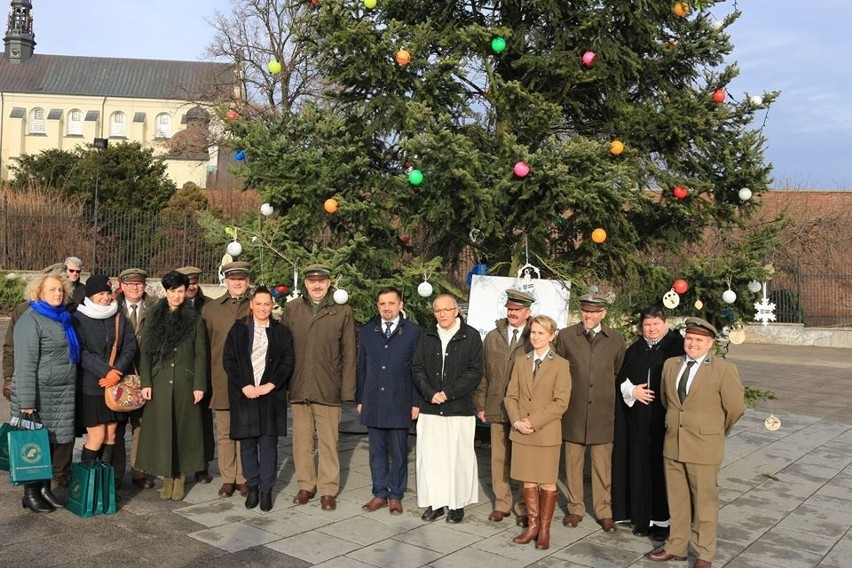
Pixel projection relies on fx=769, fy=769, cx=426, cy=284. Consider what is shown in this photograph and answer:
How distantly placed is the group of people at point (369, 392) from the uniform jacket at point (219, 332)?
2cm

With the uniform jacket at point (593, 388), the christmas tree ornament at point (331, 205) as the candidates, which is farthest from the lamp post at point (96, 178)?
the uniform jacket at point (593, 388)

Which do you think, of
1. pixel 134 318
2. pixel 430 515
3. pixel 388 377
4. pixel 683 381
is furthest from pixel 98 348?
pixel 683 381

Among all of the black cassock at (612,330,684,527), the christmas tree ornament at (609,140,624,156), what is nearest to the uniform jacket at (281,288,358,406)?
the black cassock at (612,330,684,527)

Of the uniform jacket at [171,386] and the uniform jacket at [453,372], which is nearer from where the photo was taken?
the uniform jacket at [453,372]

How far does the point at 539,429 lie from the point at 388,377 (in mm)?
1293

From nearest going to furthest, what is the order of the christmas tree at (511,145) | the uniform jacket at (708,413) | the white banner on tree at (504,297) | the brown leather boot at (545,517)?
1. the uniform jacket at (708,413)
2. the brown leather boot at (545,517)
3. the christmas tree at (511,145)
4. the white banner on tree at (504,297)

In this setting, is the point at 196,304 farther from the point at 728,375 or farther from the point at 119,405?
the point at 728,375

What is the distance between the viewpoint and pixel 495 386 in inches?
238

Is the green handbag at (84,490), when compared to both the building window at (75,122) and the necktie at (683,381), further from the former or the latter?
the building window at (75,122)

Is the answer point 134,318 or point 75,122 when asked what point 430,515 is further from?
point 75,122

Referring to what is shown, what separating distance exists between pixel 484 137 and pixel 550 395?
3172 millimetres

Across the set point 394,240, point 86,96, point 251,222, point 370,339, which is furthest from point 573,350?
point 86,96

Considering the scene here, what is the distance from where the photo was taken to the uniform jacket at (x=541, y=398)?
539cm

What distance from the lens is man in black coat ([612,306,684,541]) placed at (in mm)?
5621
